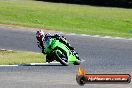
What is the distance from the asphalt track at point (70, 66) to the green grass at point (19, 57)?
37.9 inches

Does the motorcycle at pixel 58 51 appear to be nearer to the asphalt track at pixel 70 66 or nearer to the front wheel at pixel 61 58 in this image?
the front wheel at pixel 61 58

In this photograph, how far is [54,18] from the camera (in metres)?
33.9

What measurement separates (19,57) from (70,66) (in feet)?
7.84

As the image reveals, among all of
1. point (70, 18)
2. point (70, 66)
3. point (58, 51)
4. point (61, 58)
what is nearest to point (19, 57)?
point (70, 66)

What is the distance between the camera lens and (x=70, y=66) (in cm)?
1564

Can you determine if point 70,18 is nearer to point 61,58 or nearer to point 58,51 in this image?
point 61,58

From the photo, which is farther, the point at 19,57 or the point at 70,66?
the point at 19,57

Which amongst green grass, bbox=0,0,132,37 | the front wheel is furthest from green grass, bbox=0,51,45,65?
green grass, bbox=0,0,132,37

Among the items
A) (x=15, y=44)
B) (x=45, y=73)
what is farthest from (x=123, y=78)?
(x=15, y=44)

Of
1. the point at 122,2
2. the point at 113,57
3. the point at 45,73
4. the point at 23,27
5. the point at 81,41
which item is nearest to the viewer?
the point at 45,73

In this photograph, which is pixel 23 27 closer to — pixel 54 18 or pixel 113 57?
pixel 54 18

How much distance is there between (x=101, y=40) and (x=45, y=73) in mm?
9611

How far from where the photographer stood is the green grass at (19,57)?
16.2 metres

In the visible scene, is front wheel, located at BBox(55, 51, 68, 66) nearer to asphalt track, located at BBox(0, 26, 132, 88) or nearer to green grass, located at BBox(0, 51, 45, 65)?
asphalt track, located at BBox(0, 26, 132, 88)
